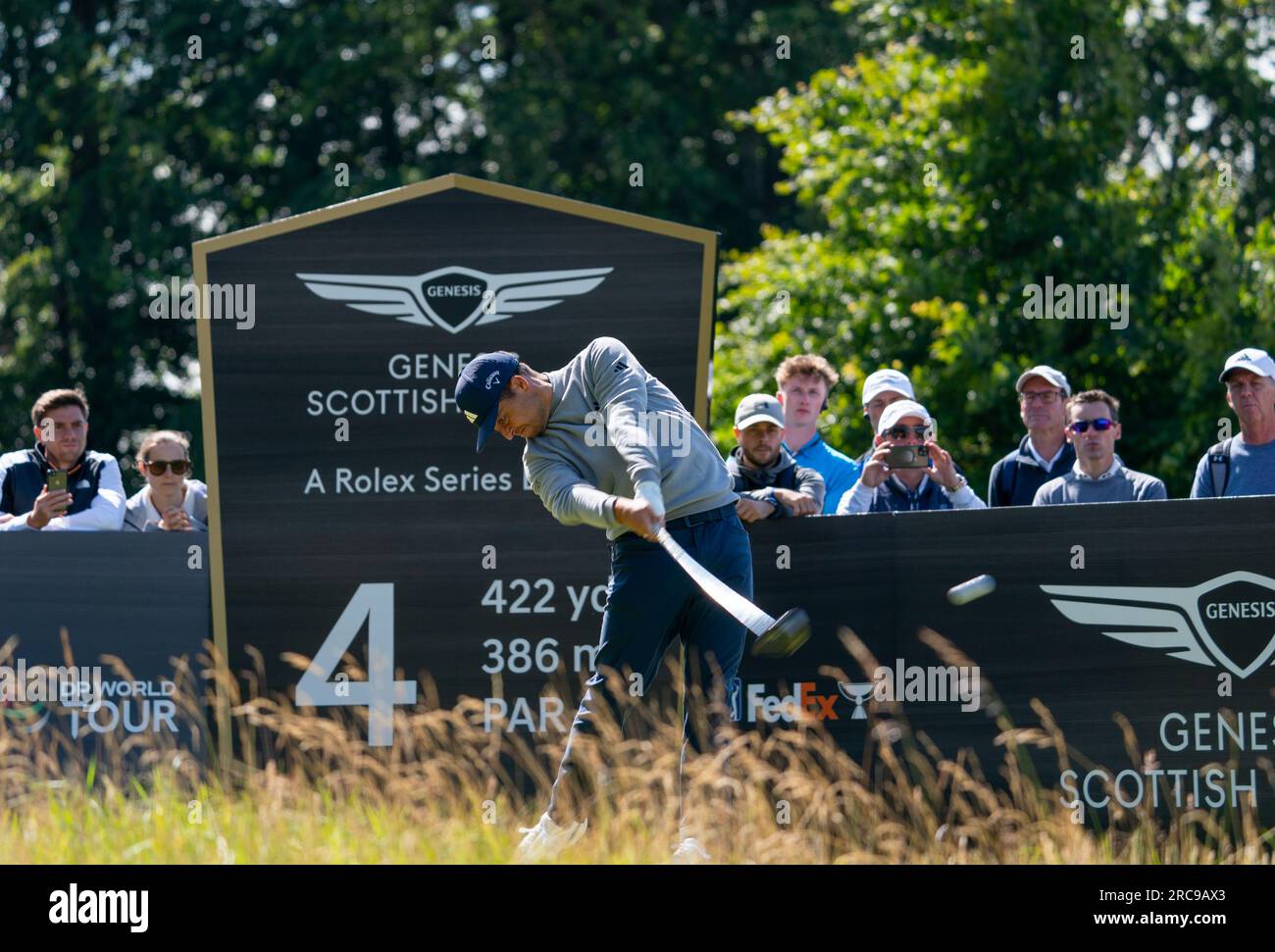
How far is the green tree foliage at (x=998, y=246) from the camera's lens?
18781 mm

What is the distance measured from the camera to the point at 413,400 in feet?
28.2

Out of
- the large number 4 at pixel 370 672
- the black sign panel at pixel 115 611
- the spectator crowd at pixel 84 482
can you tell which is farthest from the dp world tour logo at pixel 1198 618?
the spectator crowd at pixel 84 482

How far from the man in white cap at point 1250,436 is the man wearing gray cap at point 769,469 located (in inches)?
70.0

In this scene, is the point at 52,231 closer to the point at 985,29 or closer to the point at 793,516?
the point at 985,29

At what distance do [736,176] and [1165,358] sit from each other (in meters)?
12.4

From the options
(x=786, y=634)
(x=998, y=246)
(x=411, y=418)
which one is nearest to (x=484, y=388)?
(x=786, y=634)

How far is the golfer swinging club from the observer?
22.1 feet

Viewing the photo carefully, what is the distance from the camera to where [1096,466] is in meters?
8.49

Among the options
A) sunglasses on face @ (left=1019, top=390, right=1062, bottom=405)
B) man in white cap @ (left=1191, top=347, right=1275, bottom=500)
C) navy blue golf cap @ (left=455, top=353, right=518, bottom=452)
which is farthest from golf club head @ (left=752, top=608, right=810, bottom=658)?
sunglasses on face @ (left=1019, top=390, right=1062, bottom=405)
